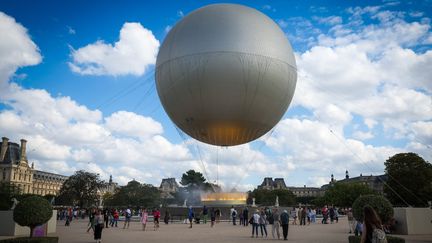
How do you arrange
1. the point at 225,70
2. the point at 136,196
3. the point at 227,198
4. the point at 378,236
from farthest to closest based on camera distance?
the point at 136,196, the point at 227,198, the point at 225,70, the point at 378,236

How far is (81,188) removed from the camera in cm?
8675

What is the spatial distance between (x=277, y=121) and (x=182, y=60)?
882 centimetres

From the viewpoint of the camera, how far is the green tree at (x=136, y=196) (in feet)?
322

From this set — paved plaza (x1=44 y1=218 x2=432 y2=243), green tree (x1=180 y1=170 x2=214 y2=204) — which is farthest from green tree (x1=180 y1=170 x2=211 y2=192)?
paved plaza (x1=44 y1=218 x2=432 y2=243)

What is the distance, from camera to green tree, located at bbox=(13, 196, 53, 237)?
50.5 ft

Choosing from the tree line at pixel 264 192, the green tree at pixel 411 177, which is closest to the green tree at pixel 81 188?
the tree line at pixel 264 192

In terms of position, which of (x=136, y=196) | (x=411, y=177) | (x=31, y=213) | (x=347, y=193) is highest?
(x=411, y=177)

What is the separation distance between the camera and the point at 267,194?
124188mm

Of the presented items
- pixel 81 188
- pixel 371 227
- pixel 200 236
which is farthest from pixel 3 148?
pixel 371 227

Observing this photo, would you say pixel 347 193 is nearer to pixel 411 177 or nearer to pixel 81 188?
pixel 411 177

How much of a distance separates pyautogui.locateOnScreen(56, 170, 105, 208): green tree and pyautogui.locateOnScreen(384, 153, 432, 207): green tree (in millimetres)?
65504

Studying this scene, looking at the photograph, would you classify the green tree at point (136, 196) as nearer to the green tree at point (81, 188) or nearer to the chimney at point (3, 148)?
the green tree at point (81, 188)

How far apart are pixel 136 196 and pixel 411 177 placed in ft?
217

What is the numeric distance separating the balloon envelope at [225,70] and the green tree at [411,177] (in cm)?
5056
